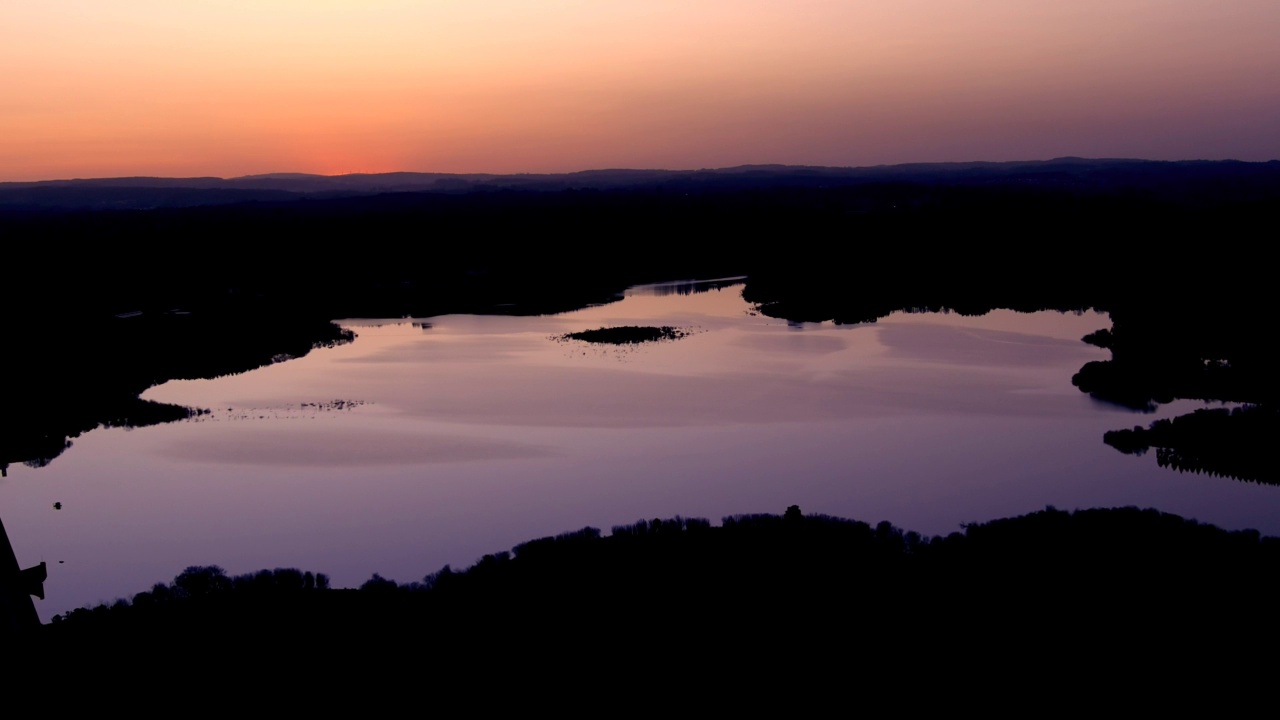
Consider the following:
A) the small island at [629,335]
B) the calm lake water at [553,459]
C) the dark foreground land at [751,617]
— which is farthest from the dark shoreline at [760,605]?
the small island at [629,335]

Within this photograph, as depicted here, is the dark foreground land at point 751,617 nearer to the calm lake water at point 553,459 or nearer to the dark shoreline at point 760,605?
the dark shoreline at point 760,605

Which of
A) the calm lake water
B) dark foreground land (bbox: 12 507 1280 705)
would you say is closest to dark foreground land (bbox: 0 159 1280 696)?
dark foreground land (bbox: 12 507 1280 705)

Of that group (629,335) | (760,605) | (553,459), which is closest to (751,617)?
(760,605)

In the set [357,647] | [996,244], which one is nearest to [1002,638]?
[357,647]

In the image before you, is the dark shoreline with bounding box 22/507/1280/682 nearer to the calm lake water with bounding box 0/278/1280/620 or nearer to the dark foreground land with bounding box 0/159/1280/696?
the dark foreground land with bounding box 0/159/1280/696

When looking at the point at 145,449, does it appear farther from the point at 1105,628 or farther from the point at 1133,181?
the point at 1133,181
